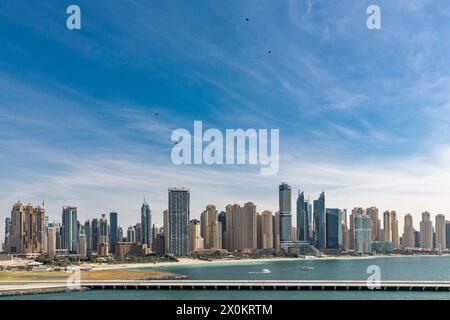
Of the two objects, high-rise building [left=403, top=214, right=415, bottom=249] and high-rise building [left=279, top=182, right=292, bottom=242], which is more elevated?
high-rise building [left=279, top=182, right=292, bottom=242]

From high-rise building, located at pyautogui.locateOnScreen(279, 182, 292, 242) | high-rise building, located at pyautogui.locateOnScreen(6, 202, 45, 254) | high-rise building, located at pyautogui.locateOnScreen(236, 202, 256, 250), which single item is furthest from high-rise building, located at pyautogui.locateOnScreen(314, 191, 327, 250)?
high-rise building, located at pyautogui.locateOnScreen(6, 202, 45, 254)

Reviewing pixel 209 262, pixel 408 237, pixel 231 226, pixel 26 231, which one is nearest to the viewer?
pixel 26 231

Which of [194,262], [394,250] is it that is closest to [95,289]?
[194,262]

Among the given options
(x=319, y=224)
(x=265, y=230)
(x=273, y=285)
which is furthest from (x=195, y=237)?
(x=273, y=285)

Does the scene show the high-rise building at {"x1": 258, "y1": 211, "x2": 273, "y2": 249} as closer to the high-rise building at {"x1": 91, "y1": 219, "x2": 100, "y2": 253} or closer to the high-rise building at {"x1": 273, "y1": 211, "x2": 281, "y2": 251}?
the high-rise building at {"x1": 273, "y1": 211, "x2": 281, "y2": 251}

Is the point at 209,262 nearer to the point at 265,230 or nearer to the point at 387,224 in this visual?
the point at 265,230
